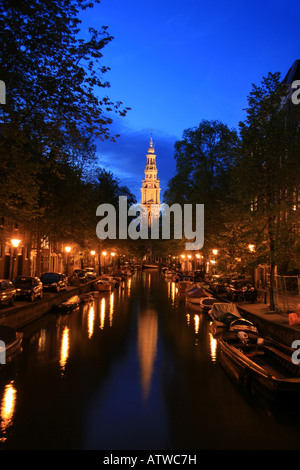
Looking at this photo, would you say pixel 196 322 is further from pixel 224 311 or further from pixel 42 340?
pixel 42 340

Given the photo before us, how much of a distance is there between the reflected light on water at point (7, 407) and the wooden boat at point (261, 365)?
7.74 m

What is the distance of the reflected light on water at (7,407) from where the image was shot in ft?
33.9

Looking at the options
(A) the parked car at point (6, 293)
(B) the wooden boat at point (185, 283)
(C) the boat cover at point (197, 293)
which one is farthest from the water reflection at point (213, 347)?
(B) the wooden boat at point (185, 283)

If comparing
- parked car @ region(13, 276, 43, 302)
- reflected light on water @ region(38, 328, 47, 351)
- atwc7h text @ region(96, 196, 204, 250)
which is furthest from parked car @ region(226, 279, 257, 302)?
reflected light on water @ region(38, 328, 47, 351)

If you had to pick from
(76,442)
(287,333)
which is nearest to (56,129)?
(76,442)

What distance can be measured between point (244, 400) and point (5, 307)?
1671cm

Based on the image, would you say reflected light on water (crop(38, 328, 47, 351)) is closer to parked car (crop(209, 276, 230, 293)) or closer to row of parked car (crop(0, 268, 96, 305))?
row of parked car (crop(0, 268, 96, 305))

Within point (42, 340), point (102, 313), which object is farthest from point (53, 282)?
point (42, 340)

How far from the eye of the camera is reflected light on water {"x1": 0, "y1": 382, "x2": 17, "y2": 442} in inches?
407

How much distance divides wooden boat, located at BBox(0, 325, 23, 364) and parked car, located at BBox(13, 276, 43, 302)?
1064 centimetres

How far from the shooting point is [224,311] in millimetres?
25859

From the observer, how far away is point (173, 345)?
815 inches

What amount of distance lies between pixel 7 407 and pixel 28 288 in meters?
18.3
